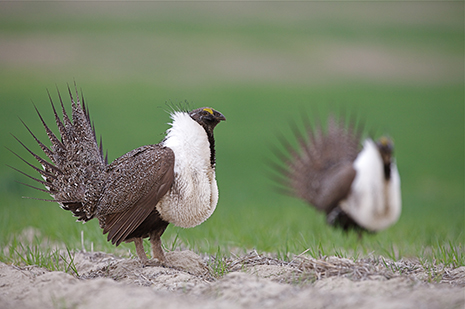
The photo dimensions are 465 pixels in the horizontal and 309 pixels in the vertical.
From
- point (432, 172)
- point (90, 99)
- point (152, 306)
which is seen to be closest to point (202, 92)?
point (90, 99)

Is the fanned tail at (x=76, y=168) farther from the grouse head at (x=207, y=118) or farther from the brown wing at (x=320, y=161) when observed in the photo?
the brown wing at (x=320, y=161)

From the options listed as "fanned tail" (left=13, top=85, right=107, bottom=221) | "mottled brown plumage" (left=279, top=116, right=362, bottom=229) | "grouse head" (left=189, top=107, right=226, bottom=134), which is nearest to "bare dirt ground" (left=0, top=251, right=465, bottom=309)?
"fanned tail" (left=13, top=85, right=107, bottom=221)

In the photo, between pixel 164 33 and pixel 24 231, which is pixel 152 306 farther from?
pixel 164 33

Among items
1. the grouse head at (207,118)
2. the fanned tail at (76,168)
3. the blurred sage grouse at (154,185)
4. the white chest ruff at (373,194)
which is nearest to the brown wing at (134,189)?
the blurred sage grouse at (154,185)

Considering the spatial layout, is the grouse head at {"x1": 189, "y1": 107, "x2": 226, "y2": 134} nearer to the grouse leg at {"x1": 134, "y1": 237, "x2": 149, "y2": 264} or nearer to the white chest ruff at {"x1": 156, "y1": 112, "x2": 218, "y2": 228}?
the white chest ruff at {"x1": 156, "y1": 112, "x2": 218, "y2": 228}

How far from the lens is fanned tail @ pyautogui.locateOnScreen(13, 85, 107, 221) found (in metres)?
4.16

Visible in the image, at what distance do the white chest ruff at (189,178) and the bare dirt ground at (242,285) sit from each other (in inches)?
15.7

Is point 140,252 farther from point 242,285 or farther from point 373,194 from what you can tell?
point 373,194

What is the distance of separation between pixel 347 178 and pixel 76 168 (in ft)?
13.6

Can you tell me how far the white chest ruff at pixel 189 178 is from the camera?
3855 mm

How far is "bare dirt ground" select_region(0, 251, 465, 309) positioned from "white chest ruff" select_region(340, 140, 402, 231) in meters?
3.01

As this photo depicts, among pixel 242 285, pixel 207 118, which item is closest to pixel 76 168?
pixel 207 118

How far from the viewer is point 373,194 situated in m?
7.16

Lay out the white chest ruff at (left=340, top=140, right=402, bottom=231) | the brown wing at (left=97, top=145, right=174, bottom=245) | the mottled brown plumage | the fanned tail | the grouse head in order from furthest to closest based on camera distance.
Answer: the mottled brown plumage
the white chest ruff at (left=340, top=140, right=402, bottom=231)
the fanned tail
the grouse head
the brown wing at (left=97, top=145, right=174, bottom=245)
